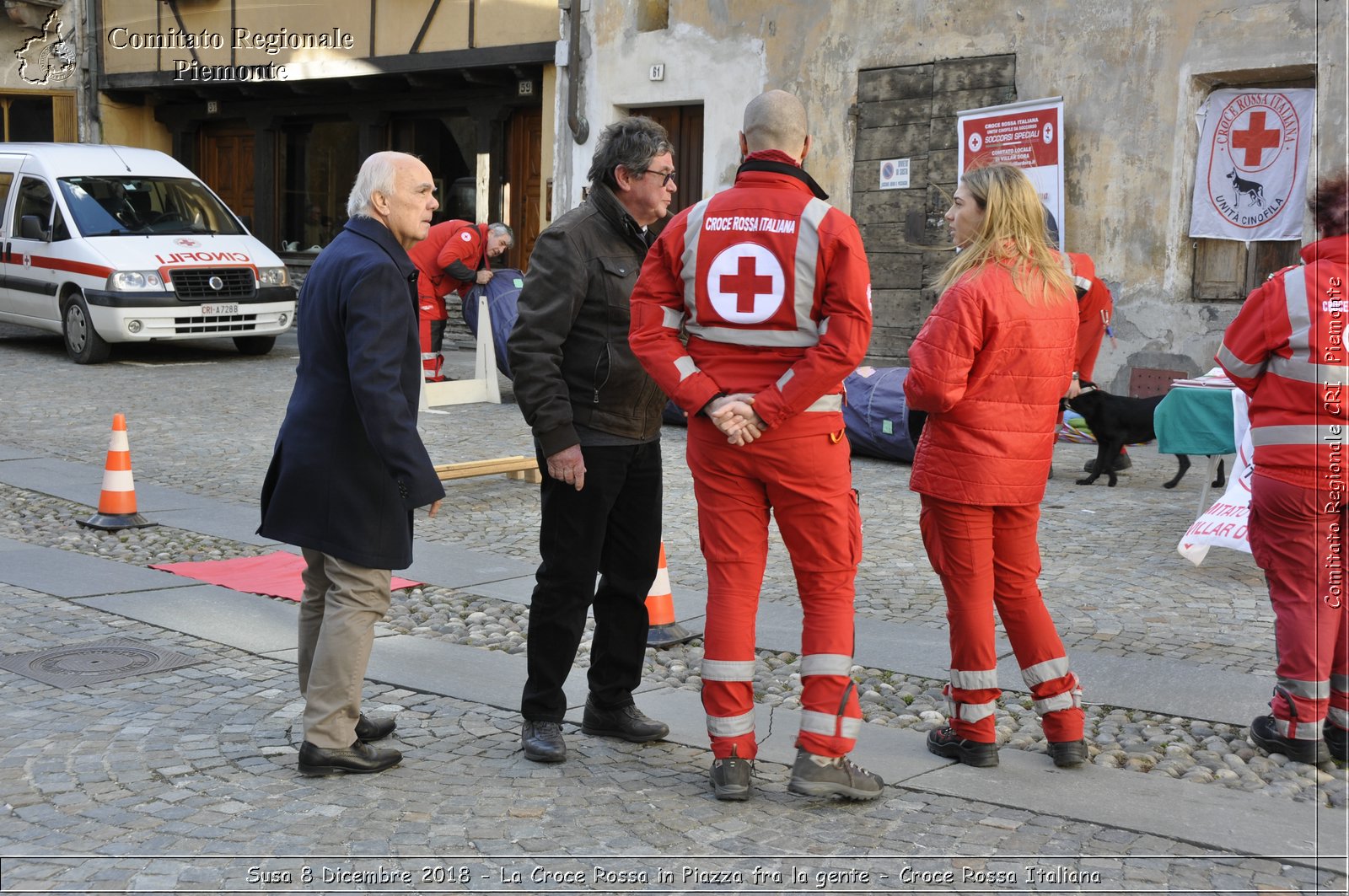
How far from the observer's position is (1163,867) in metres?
3.62

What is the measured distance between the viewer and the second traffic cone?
19.4 feet

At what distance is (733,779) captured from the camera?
4.05m

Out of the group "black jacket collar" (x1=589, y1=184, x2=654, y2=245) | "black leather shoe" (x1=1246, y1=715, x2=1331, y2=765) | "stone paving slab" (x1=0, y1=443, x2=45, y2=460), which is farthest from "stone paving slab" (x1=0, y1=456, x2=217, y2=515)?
"black leather shoe" (x1=1246, y1=715, x2=1331, y2=765)

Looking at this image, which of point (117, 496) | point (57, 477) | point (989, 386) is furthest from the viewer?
point (57, 477)

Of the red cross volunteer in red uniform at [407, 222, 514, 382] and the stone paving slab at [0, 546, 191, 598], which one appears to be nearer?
the stone paving slab at [0, 546, 191, 598]

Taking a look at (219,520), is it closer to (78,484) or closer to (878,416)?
(78,484)

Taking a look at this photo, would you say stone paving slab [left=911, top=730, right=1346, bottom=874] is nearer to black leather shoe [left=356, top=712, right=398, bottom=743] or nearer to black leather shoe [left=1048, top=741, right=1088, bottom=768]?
black leather shoe [left=1048, top=741, right=1088, bottom=768]

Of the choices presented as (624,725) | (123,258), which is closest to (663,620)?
(624,725)

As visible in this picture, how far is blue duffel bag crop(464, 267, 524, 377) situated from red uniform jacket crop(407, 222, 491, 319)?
0.77 feet

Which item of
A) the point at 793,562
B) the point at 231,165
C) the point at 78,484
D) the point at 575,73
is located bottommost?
the point at 78,484

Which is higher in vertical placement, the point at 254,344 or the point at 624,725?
the point at 254,344

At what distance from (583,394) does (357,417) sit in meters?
0.70

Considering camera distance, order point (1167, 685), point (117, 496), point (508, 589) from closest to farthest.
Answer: point (1167, 685), point (508, 589), point (117, 496)

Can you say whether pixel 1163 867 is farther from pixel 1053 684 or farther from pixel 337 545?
pixel 337 545
